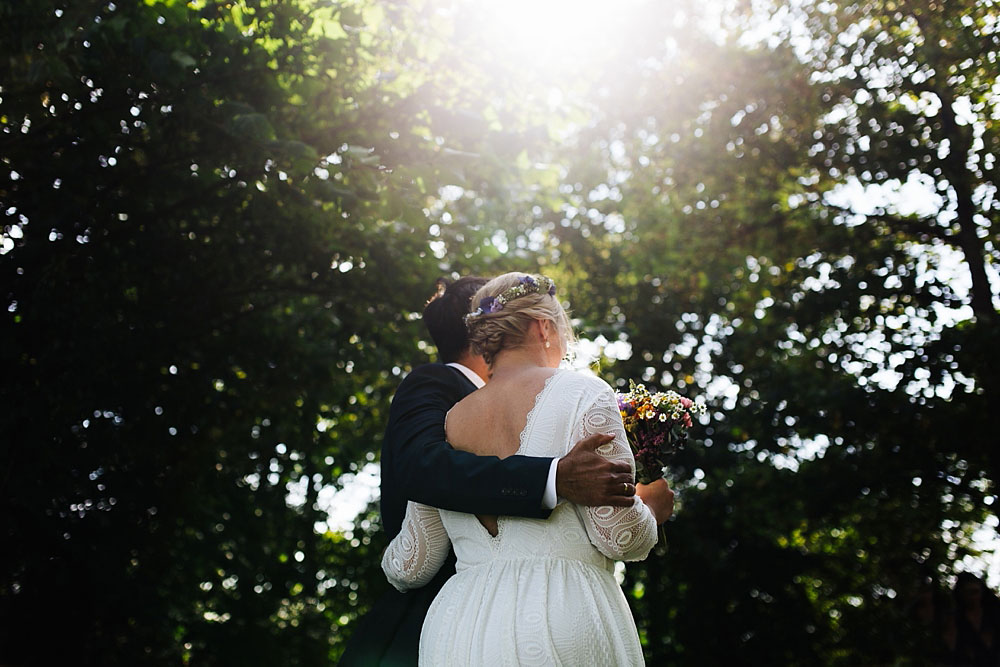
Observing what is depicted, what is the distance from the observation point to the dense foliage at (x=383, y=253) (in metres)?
7.63

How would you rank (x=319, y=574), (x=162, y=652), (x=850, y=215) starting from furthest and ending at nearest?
(x=319, y=574)
(x=850, y=215)
(x=162, y=652)

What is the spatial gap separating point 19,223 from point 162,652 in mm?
5777

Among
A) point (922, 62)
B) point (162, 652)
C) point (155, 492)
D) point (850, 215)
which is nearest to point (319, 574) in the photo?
point (162, 652)

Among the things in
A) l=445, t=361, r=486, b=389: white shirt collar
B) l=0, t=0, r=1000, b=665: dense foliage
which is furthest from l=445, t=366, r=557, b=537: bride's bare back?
l=0, t=0, r=1000, b=665: dense foliage

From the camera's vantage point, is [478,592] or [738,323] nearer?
[478,592]

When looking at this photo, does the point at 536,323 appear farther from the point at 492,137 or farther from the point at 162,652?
the point at 162,652

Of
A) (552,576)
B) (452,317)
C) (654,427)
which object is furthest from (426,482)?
(654,427)

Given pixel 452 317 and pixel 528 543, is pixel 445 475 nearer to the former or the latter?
pixel 528 543

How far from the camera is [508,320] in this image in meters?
3.28

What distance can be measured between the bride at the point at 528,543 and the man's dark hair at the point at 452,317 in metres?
0.50

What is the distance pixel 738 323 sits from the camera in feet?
52.2

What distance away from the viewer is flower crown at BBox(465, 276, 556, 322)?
3332mm

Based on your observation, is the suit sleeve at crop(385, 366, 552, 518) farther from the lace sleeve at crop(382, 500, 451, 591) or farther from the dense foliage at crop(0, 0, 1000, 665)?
the dense foliage at crop(0, 0, 1000, 665)

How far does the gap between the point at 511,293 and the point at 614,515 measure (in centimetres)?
92
